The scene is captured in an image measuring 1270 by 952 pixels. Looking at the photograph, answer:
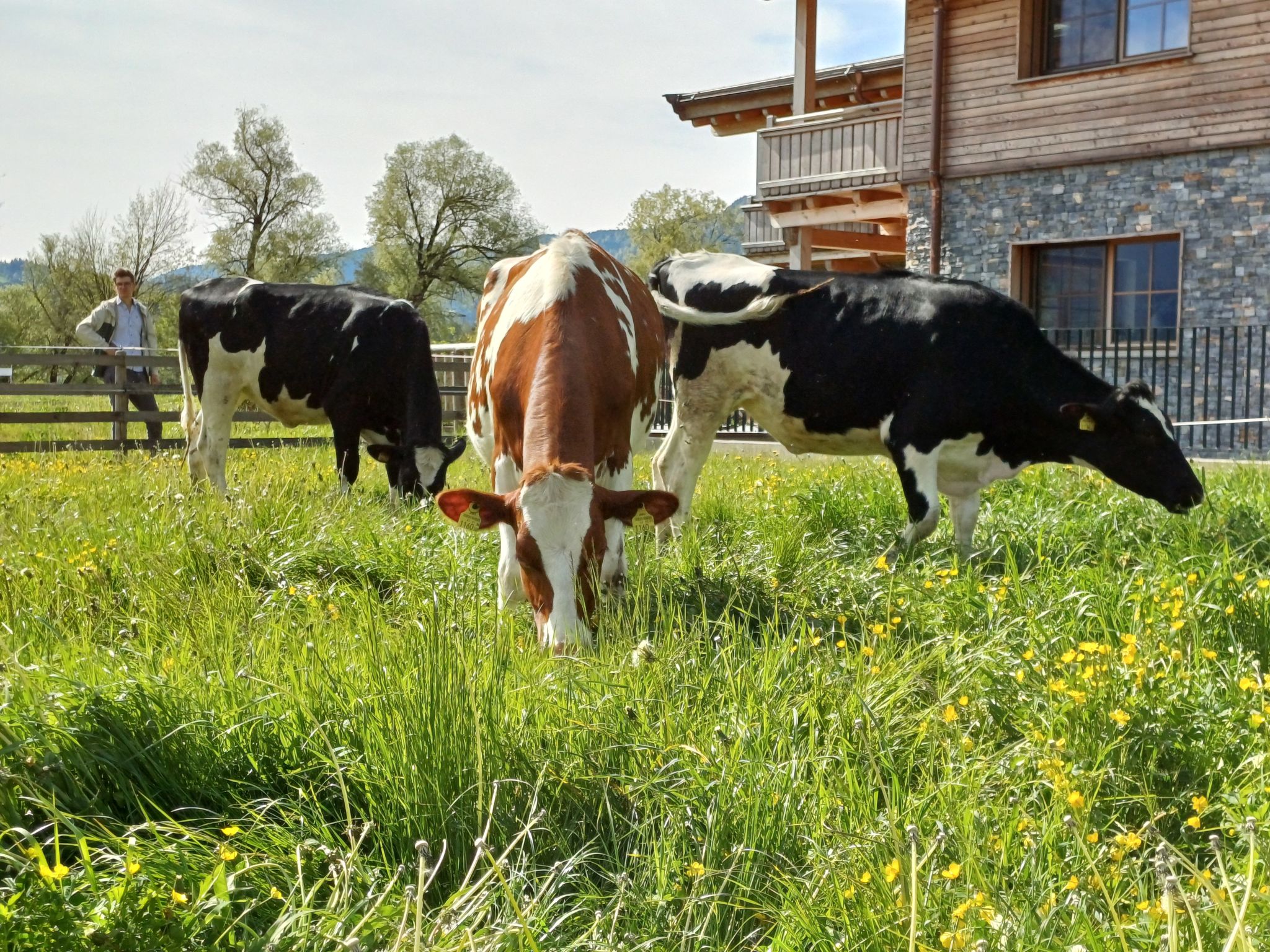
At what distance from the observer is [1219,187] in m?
15.5

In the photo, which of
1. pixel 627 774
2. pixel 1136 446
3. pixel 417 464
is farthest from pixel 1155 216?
pixel 627 774

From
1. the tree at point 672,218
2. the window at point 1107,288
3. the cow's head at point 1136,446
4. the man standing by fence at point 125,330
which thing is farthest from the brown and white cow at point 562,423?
the tree at point 672,218

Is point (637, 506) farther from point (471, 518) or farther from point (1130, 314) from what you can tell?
point (1130, 314)

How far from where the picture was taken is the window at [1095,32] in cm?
1595

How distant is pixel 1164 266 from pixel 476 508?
14.7 meters

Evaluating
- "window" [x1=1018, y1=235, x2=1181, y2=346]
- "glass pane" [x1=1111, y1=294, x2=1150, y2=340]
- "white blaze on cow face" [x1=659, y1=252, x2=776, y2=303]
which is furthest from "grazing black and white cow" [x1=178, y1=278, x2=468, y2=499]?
"glass pane" [x1=1111, y1=294, x2=1150, y2=340]

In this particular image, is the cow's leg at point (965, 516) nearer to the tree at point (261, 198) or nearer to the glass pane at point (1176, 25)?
the glass pane at point (1176, 25)

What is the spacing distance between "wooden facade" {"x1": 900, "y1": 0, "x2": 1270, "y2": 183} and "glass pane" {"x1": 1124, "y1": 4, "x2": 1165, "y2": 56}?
450mm

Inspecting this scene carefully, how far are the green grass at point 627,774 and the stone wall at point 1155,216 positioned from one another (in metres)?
12.3

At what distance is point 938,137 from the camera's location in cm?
1788

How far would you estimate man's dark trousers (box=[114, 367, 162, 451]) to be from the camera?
49.9 ft

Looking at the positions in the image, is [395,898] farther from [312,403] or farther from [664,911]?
[312,403]

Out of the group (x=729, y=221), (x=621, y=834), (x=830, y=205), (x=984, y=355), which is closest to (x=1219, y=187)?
(x=830, y=205)

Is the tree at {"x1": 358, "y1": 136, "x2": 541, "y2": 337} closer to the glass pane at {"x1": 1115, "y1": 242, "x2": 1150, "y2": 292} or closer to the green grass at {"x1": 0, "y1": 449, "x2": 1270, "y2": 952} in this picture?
the glass pane at {"x1": 1115, "y1": 242, "x2": 1150, "y2": 292}
